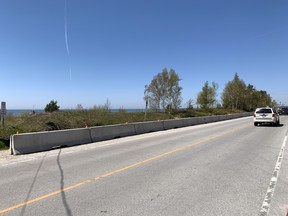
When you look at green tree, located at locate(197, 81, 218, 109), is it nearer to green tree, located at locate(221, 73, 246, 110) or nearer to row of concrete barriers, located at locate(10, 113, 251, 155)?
green tree, located at locate(221, 73, 246, 110)

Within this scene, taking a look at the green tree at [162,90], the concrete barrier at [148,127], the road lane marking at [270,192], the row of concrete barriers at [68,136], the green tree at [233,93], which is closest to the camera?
the road lane marking at [270,192]

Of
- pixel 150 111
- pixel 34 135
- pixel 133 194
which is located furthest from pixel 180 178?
pixel 150 111

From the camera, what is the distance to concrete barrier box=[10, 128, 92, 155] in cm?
1152

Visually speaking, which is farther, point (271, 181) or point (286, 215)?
point (271, 181)

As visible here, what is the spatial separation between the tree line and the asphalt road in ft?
58.9

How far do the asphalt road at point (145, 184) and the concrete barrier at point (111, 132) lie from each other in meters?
4.87

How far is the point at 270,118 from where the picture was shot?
26.6 m

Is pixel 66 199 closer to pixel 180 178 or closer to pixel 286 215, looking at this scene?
pixel 180 178

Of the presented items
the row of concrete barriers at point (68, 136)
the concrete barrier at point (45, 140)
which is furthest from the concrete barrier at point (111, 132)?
the concrete barrier at point (45, 140)

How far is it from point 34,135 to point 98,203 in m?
8.00

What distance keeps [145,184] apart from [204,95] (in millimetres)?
54220

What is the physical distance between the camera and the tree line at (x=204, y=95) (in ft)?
133

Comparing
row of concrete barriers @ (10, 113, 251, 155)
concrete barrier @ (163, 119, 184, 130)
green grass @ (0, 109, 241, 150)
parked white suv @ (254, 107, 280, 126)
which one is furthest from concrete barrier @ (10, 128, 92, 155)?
parked white suv @ (254, 107, 280, 126)

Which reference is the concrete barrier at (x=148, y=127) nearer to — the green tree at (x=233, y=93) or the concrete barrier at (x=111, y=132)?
the concrete barrier at (x=111, y=132)
